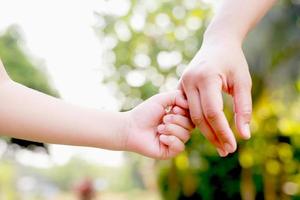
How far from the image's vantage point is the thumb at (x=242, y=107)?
4.24ft

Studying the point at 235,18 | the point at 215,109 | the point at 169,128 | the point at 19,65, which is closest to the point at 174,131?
the point at 169,128

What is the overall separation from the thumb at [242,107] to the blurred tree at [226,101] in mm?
4019

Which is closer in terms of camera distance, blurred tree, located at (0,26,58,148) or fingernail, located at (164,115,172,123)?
fingernail, located at (164,115,172,123)

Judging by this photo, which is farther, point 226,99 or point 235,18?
point 226,99

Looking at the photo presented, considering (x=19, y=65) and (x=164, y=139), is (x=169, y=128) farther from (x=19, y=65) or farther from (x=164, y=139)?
(x=19, y=65)

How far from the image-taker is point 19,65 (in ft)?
42.7

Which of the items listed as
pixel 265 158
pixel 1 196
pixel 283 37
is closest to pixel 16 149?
pixel 1 196

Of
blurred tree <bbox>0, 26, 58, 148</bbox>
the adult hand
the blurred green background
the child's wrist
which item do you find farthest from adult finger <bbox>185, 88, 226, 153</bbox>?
blurred tree <bbox>0, 26, 58, 148</bbox>

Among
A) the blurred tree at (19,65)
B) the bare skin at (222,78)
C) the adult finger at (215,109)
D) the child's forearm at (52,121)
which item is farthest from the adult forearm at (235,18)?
the blurred tree at (19,65)

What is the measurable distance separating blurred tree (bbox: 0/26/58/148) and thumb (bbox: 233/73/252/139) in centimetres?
1133

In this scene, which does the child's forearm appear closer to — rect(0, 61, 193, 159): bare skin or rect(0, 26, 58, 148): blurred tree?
rect(0, 61, 193, 159): bare skin

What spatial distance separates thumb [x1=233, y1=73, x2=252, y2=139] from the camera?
129 centimetres

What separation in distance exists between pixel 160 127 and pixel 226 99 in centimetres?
388

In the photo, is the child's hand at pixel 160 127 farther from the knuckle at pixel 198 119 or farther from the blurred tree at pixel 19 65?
the blurred tree at pixel 19 65
